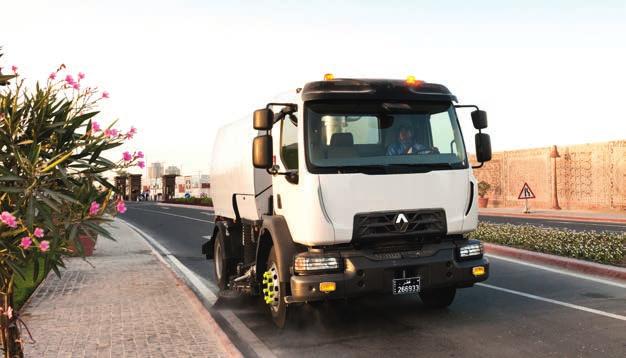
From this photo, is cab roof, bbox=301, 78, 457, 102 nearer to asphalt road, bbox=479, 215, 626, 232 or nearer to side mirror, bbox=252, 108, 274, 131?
side mirror, bbox=252, 108, 274, 131

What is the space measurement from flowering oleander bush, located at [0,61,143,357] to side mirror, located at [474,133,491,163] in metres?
4.30

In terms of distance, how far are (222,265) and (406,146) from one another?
4.12 metres

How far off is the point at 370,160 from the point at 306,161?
0.73 m

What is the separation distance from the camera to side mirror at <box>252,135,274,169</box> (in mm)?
6375

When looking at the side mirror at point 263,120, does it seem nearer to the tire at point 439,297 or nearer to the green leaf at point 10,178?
the green leaf at point 10,178

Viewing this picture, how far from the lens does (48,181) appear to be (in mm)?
4027

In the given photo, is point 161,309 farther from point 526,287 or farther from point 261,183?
point 526,287

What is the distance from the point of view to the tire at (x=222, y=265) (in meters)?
9.24

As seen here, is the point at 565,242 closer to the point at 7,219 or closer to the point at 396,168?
the point at 396,168

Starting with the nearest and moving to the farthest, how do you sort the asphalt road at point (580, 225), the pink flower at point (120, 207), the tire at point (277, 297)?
1. the pink flower at point (120, 207)
2. the tire at point (277, 297)
3. the asphalt road at point (580, 225)

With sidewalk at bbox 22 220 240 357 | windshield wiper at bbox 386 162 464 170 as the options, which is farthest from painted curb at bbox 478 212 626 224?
windshield wiper at bbox 386 162 464 170

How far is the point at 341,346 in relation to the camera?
615 centimetres

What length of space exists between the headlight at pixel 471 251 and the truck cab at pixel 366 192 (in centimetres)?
1

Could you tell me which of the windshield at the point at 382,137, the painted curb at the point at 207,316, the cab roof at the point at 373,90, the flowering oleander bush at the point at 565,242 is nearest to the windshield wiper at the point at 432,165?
the windshield at the point at 382,137
